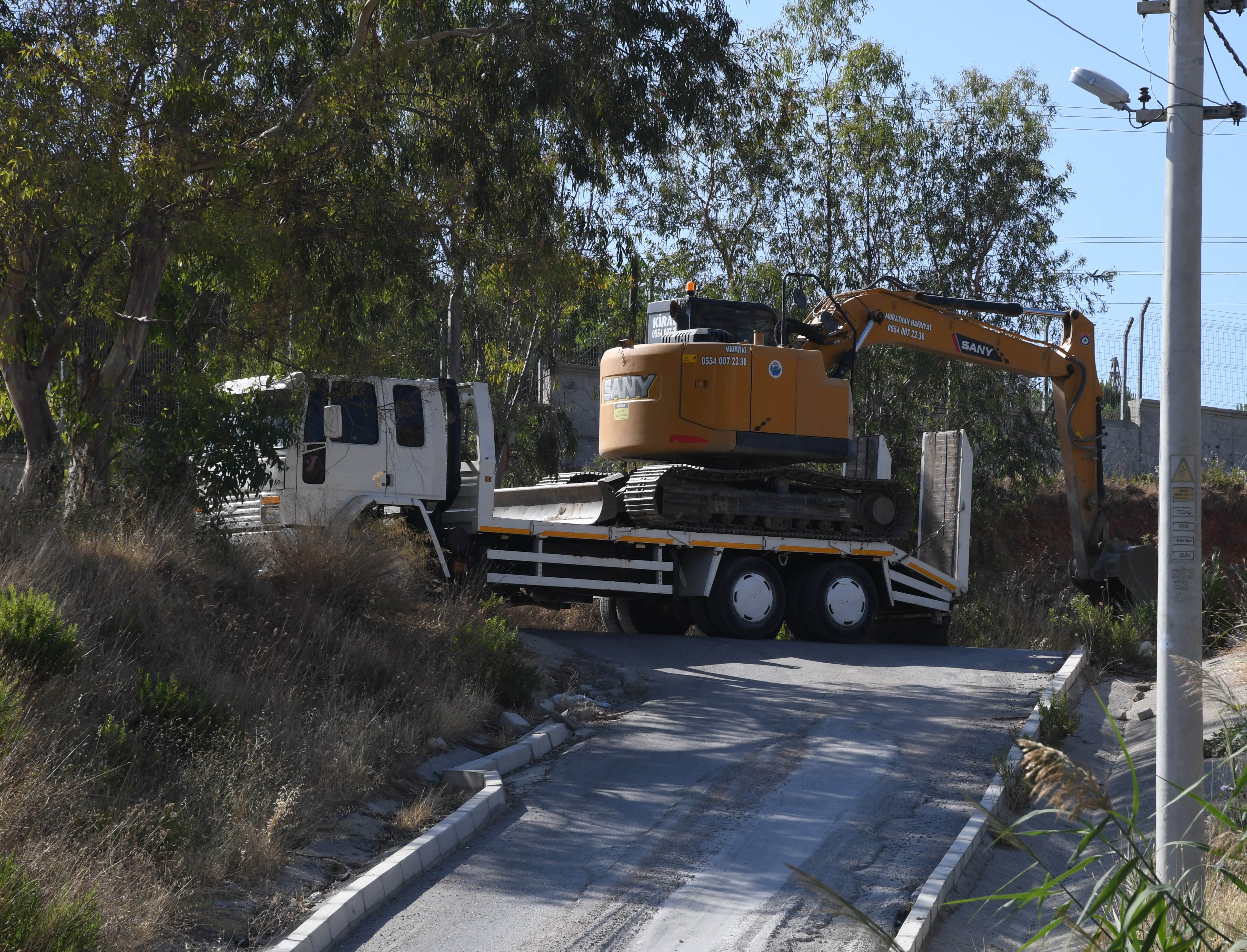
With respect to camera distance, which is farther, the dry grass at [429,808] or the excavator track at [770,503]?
the excavator track at [770,503]

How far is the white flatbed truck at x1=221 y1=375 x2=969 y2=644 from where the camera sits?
1321cm

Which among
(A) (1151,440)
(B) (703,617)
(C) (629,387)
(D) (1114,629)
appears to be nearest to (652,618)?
(B) (703,617)

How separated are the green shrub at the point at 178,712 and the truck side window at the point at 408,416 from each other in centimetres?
616

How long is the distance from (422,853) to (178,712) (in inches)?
74.6

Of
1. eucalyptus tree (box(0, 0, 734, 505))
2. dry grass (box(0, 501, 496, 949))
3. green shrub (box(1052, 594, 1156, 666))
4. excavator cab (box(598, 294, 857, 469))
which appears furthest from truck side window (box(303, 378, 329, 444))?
green shrub (box(1052, 594, 1156, 666))

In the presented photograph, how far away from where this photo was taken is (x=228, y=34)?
38.4 ft

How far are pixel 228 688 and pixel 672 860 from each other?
3.36m

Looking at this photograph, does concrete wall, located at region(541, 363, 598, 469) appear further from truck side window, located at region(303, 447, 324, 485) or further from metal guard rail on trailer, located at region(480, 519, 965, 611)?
truck side window, located at region(303, 447, 324, 485)

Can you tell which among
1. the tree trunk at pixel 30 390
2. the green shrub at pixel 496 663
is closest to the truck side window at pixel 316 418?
the tree trunk at pixel 30 390

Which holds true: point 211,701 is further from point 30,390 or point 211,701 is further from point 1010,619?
point 1010,619

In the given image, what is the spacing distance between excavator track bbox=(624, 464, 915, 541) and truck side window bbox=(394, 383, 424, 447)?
259 centimetres

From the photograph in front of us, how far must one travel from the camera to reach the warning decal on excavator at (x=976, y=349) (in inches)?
638

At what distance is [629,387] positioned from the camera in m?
15.2

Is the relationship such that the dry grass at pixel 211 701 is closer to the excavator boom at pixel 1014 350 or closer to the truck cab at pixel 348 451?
the truck cab at pixel 348 451
